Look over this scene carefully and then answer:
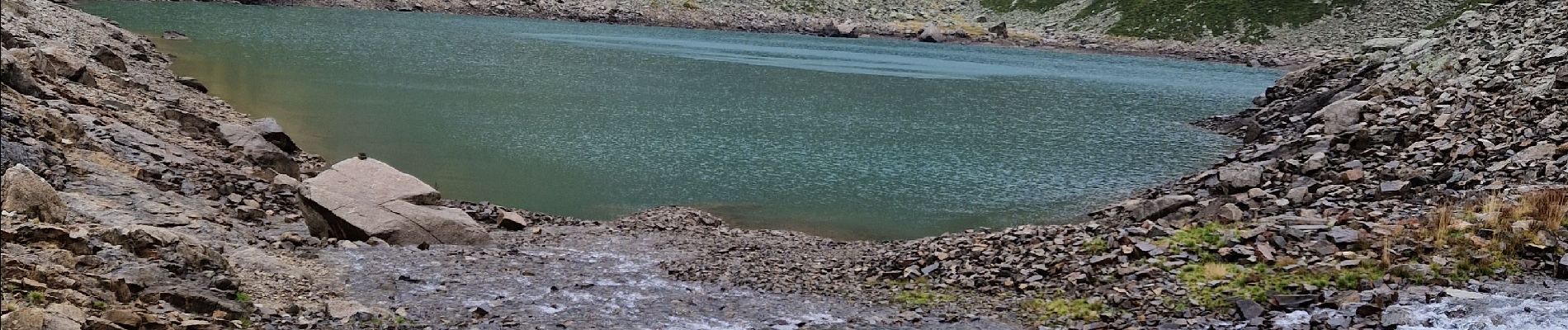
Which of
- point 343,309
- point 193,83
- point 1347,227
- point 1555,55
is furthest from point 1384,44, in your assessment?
point 343,309

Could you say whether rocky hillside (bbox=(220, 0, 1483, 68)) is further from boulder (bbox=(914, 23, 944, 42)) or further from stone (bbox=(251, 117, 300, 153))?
stone (bbox=(251, 117, 300, 153))

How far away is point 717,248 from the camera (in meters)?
25.9

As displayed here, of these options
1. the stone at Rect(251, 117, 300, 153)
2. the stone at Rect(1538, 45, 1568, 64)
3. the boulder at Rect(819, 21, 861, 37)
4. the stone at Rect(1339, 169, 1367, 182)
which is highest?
the stone at Rect(1538, 45, 1568, 64)

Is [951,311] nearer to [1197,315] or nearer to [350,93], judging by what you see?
[1197,315]

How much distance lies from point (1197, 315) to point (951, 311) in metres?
4.05

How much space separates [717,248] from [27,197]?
13304mm

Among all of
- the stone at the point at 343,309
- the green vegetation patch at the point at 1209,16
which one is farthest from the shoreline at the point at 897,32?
the stone at the point at 343,309

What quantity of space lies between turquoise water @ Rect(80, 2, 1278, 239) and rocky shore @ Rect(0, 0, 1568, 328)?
379 centimetres

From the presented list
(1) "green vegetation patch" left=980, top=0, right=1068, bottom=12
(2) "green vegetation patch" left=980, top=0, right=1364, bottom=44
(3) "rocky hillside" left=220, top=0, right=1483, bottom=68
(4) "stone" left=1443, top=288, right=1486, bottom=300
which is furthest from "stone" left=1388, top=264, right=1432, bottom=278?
(1) "green vegetation patch" left=980, top=0, right=1068, bottom=12

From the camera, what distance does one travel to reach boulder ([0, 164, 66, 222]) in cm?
1644

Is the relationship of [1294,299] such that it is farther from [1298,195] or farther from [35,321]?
[35,321]

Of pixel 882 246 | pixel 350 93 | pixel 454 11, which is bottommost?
pixel 454 11

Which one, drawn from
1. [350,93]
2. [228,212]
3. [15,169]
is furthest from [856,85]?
[15,169]

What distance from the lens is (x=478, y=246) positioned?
24.0 metres
